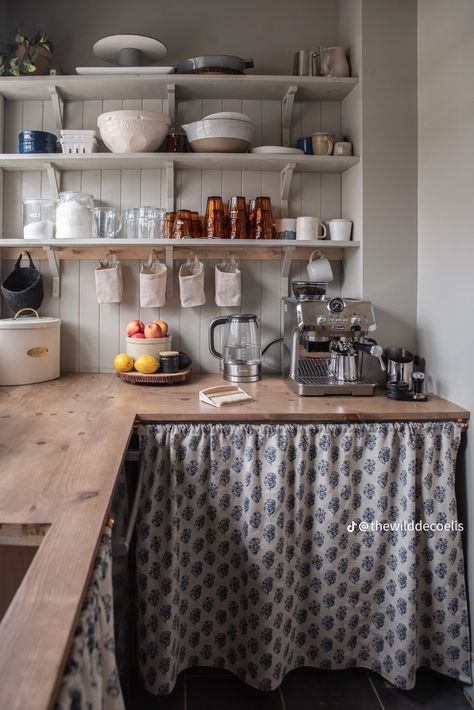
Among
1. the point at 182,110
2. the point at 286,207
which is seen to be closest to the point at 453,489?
the point at 286,207

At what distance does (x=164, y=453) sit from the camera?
168 centimetres

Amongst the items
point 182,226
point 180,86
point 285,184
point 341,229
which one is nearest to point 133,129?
point 180,86

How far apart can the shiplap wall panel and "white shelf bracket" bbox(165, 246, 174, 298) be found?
0.14 feet

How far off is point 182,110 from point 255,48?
1.43 ft

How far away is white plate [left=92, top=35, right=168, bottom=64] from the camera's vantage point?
7.24 ft

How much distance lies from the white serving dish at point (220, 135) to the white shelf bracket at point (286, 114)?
0.23m

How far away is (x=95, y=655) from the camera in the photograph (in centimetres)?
75

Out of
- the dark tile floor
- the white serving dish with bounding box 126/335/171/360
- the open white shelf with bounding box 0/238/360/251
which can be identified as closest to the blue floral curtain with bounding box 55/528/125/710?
the dark tile floor

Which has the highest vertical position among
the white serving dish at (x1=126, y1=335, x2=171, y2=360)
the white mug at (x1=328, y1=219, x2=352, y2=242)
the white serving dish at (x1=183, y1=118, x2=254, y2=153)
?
the white serving dish at (x1=183, y1=118, x2=254, y2=153)

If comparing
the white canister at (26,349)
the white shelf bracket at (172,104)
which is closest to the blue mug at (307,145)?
the white shelf bracket at (172,104)

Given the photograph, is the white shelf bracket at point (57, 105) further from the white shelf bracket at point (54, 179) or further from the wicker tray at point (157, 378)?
the wicker tray at point (157, 378)

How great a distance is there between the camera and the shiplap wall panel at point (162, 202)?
7.93 ft

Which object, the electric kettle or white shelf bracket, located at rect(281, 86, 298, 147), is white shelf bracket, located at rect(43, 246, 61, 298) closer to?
the electric kettle

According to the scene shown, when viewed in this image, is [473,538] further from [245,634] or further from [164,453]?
[164,453]
